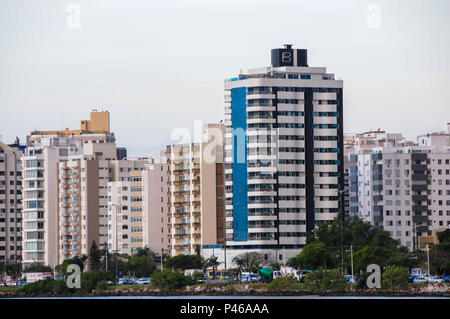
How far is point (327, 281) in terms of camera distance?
3297 cm

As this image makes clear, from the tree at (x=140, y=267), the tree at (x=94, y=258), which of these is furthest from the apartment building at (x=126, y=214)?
the tree at (x=140, y=267)

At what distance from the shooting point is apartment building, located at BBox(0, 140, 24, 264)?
55344 millimetres

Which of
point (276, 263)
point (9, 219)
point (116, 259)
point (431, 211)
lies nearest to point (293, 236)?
point (276, 263)

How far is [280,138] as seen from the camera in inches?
1759

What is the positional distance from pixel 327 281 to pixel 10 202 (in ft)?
84.1

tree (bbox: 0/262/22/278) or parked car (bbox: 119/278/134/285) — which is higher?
parked car (bbox: 119/278/134/285)

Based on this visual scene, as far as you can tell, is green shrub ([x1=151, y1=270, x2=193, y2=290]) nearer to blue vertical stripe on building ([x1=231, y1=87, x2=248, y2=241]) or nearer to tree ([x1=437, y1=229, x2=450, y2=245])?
blue vertical stripe on building ([x1=231, y1=87, x2=248, y2=241])

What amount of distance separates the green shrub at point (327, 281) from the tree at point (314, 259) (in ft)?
15.4

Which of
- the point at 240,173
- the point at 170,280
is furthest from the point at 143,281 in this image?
the point at 240,173

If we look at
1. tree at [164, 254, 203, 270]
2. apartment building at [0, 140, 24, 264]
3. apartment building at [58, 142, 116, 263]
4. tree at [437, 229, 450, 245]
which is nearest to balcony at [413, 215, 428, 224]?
tree at [437, 229, 450, 245]

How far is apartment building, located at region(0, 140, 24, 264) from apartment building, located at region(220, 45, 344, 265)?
43.9ft

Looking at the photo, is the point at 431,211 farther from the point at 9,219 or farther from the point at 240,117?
the point at 9,219

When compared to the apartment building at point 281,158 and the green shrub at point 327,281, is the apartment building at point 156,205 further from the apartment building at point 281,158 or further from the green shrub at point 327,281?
the green shrub at point 327,281

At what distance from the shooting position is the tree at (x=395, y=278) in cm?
3244
